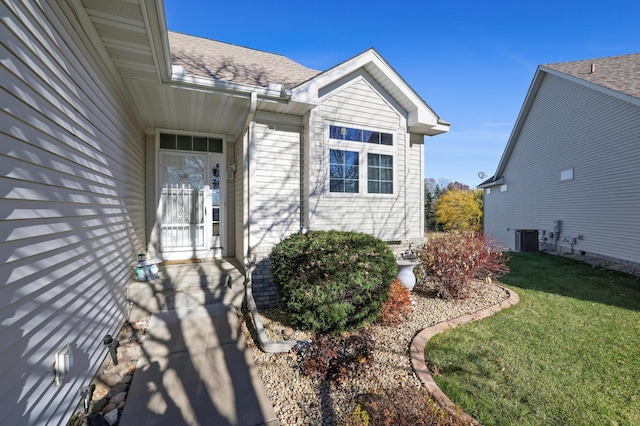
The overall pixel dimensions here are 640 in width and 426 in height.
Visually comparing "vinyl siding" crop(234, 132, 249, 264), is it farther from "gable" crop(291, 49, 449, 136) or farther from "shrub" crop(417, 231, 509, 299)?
"shrub" crop(417, 231, 509, 299)

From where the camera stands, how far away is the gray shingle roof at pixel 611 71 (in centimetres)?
880

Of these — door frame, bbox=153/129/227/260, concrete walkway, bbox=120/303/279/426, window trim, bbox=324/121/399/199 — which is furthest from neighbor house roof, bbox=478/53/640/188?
concrete walkway, bbox=120/303/279/426

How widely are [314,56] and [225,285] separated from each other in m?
9.94

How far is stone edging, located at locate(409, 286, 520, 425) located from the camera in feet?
8.36

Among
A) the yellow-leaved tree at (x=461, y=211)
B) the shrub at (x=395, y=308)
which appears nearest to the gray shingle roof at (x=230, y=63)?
the shrub at (x=395, y=308)

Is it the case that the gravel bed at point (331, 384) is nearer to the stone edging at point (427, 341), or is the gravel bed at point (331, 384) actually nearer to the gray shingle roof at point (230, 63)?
the stone edging at point (427, 341)

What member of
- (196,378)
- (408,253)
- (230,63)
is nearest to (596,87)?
(408,253)

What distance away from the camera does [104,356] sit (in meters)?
3.22

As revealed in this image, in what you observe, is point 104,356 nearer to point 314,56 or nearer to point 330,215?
point 330,215

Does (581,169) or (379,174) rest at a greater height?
(581,169)

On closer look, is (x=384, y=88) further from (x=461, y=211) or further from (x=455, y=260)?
(x=461, y=211)

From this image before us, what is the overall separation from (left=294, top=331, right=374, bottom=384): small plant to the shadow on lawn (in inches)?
202

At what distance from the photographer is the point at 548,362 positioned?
3.35 metres

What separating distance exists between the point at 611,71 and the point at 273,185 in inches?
531
